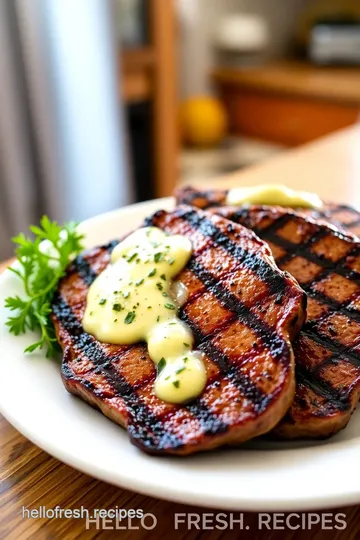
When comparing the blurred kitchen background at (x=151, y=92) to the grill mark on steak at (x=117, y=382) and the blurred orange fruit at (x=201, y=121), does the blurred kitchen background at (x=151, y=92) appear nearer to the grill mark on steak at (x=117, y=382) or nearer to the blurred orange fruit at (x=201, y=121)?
the blurred orange fruit at (x=201, y=121)

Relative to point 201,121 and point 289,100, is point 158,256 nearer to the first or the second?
point 201,121

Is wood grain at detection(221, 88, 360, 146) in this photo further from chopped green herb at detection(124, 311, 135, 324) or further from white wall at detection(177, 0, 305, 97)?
chopped green herb at detection(124, 311, 135, 324)

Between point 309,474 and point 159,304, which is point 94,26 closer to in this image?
point 159,304

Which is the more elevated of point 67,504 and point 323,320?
point 323,320

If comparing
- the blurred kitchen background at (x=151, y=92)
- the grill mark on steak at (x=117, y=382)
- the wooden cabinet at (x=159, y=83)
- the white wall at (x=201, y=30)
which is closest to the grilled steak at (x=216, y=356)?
A: the grill mark on steak at (x=117, y=382)

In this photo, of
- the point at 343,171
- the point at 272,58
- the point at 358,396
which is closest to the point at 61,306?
the point at 358,396

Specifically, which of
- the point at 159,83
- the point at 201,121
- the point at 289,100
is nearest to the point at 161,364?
the point at 159,83
